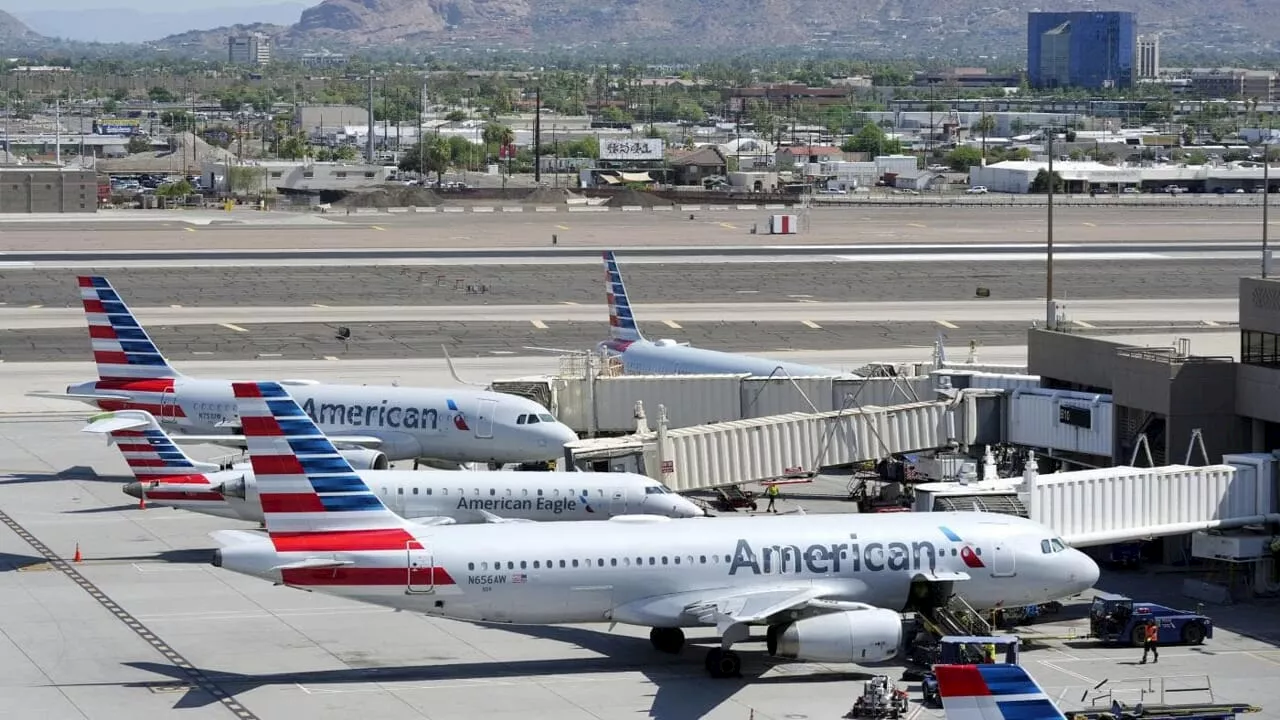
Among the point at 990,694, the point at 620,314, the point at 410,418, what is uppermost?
the point at 620,314

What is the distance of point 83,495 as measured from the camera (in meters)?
73.2

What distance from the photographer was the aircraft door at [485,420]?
71938 millimetres

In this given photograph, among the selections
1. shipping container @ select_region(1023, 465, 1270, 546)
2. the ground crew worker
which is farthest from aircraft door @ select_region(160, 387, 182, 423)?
the ground crew worker

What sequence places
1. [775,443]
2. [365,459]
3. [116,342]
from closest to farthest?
[775,443] < [365,459] < [116,342]

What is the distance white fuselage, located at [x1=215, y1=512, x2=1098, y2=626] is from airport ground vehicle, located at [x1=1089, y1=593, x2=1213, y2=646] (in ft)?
4.90

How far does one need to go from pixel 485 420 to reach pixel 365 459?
5213 millimetres

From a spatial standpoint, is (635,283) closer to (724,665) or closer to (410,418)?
(410,418)

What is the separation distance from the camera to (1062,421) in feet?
219

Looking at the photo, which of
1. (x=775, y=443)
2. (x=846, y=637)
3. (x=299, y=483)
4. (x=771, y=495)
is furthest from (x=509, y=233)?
(x=846, y=637)

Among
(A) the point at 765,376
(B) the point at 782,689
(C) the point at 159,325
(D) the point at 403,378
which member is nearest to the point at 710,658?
(B) the point at 782,689

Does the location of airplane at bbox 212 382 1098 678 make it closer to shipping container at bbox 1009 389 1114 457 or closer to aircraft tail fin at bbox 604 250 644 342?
shipping container at bbox 1009 389 1114 457

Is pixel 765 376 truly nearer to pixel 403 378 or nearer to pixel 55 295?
pixel 403 378

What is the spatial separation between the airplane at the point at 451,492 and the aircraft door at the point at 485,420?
36.0 feet

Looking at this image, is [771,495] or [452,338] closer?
[771,495]
